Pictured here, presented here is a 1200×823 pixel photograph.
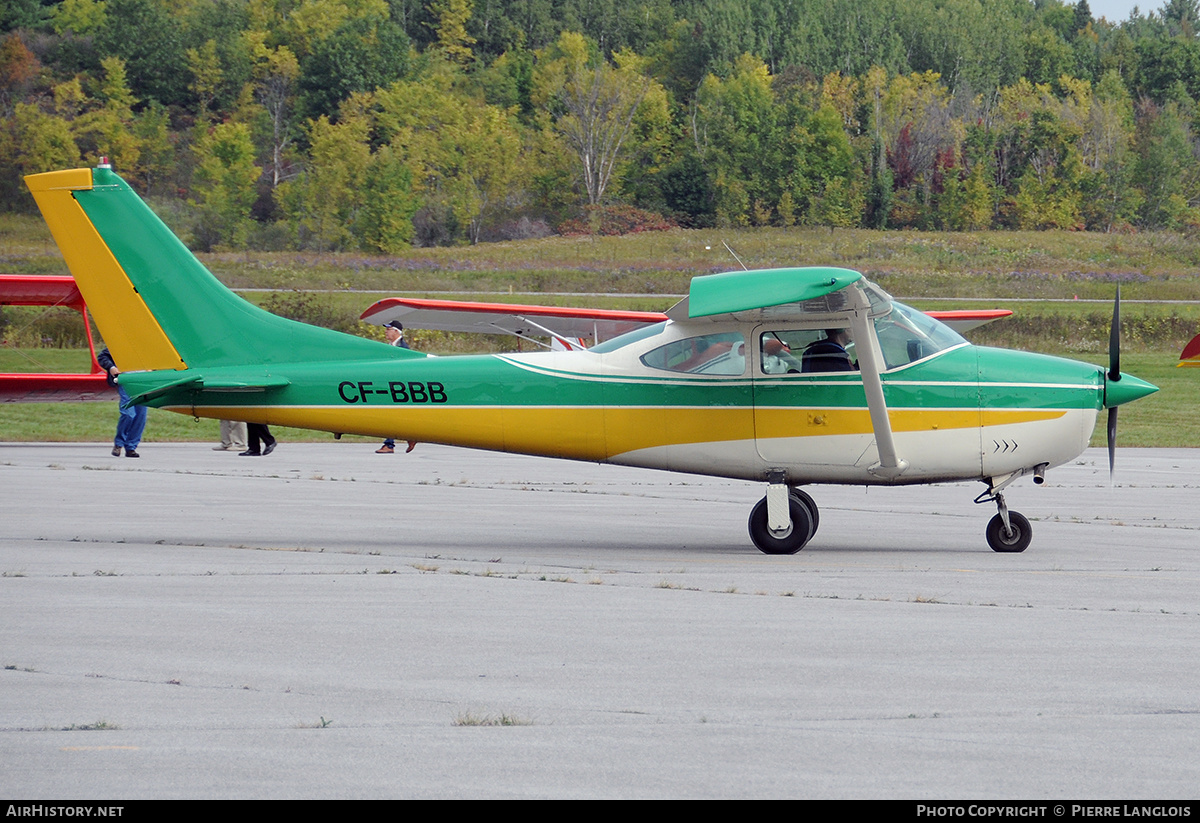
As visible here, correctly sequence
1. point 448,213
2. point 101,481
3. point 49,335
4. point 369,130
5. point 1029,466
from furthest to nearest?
point 369,130, point 448,213, point 49,335, point 101,481, point 1029,466

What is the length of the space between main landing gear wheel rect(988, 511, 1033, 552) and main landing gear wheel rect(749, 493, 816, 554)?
1.49 metres

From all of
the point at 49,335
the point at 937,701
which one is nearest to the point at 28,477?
the point at 937,701

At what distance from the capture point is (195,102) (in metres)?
94.5

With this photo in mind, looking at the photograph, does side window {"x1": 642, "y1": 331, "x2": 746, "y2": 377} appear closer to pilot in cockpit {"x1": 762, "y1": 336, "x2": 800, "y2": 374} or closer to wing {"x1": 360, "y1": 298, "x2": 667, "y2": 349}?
pilot in cockpit {"x1": 762, "y1": 336, "x2": 800, "y2": 374}

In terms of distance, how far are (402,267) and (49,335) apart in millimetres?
27654

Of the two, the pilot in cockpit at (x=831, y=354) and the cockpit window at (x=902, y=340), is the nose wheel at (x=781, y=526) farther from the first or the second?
the cockpit window at (x=902, y=340)

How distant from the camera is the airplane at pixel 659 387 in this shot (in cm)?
1038

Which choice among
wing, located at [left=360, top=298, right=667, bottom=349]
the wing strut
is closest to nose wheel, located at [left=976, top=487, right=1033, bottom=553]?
the wing strut

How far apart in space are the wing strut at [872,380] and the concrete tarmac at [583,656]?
91 cm

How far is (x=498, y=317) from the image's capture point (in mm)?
21828

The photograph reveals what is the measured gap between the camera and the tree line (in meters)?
77.4

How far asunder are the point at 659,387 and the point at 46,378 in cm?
1462

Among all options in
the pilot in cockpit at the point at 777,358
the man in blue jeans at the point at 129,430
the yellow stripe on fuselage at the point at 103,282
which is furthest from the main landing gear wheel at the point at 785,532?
the man in blue jeans at the point at 129,430
